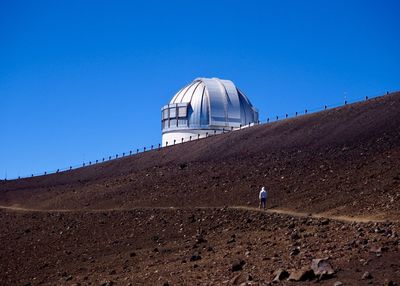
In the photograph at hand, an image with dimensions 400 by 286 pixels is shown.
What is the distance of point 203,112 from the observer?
69188 mm

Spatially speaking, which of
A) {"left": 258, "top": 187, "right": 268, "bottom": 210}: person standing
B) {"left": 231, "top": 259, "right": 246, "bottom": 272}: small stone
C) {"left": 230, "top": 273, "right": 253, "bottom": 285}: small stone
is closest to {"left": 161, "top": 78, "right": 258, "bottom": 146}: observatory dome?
{"left": 258, "top": 187, "right": 268, "bottom": 210}: person standing

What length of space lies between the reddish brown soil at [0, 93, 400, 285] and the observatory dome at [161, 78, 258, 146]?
49.7ft

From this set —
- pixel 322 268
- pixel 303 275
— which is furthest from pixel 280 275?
pixel 322 268

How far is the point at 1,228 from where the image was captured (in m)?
37.7

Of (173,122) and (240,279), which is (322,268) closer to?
(240,279)

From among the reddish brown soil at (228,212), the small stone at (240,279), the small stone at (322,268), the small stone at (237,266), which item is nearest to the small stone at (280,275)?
the reddish brown soil at (228,212)

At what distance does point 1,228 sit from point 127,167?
16.8 meters

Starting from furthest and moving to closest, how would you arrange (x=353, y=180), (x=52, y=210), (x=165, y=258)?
(x=52, y=210), (x=353, y=180), (x=165, y=258)

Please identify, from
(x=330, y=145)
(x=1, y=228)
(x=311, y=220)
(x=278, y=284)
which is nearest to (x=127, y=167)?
(x=1, y=228)

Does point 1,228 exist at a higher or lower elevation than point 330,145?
lower

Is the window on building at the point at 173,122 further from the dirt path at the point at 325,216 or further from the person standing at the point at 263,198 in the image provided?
the person standing at the point at 263,198

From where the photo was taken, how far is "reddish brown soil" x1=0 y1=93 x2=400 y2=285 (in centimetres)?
1731

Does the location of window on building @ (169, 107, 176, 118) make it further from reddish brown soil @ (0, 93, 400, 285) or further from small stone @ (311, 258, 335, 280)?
small stone @ (311, 258, 335, 280)

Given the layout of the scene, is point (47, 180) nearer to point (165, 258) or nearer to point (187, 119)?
point (187, 119)
